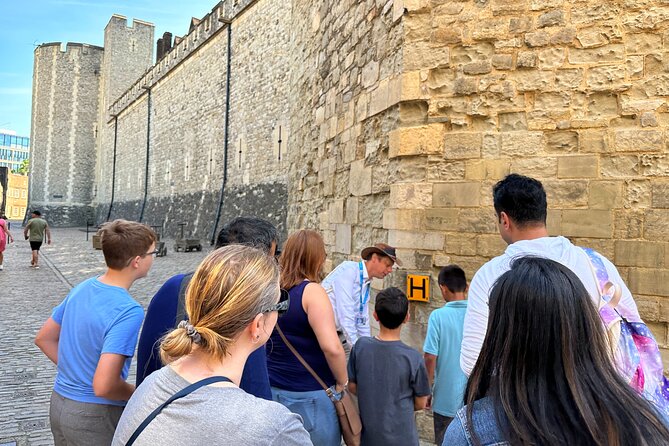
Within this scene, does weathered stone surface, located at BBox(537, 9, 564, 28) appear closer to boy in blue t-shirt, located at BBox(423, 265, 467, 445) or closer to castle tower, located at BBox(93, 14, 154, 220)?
boy in blue t-shirt, located at BBox(423, 265, 467, 445)

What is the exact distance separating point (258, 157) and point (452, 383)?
16584 mm

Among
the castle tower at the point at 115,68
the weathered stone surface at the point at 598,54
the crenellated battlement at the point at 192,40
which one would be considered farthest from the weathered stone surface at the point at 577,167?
the castle tower at the point at 115,68

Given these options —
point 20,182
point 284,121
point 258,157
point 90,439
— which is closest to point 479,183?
point 90,439

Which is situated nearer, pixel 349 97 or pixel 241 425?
pixel 241 425

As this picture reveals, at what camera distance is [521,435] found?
100 centimetres

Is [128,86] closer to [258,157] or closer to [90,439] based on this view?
[258,157]

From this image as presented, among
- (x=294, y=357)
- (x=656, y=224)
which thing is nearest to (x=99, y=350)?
(x=294, y=357)

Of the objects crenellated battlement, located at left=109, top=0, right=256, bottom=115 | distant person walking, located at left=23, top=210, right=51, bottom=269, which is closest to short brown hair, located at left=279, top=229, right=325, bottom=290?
distant person walking, located at left=23, top=210, right=51, bottom=269

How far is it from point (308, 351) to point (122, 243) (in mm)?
956

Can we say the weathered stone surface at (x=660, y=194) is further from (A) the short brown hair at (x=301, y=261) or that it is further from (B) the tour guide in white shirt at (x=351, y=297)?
(A) the short brown hair at (x=301, y=261)

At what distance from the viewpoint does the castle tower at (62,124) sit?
124 feet

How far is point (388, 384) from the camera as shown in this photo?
2.61 m

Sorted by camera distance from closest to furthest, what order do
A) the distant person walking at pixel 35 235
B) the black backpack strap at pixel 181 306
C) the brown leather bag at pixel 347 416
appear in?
the black backpack strap at pixel 181 306
the brown leather bag at pixel 347 416
the distant person walking at pixel 35 235

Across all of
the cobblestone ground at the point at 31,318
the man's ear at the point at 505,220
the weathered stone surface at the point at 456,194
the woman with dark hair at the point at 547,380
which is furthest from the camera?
the cobblestone ground at the point at 31,318
